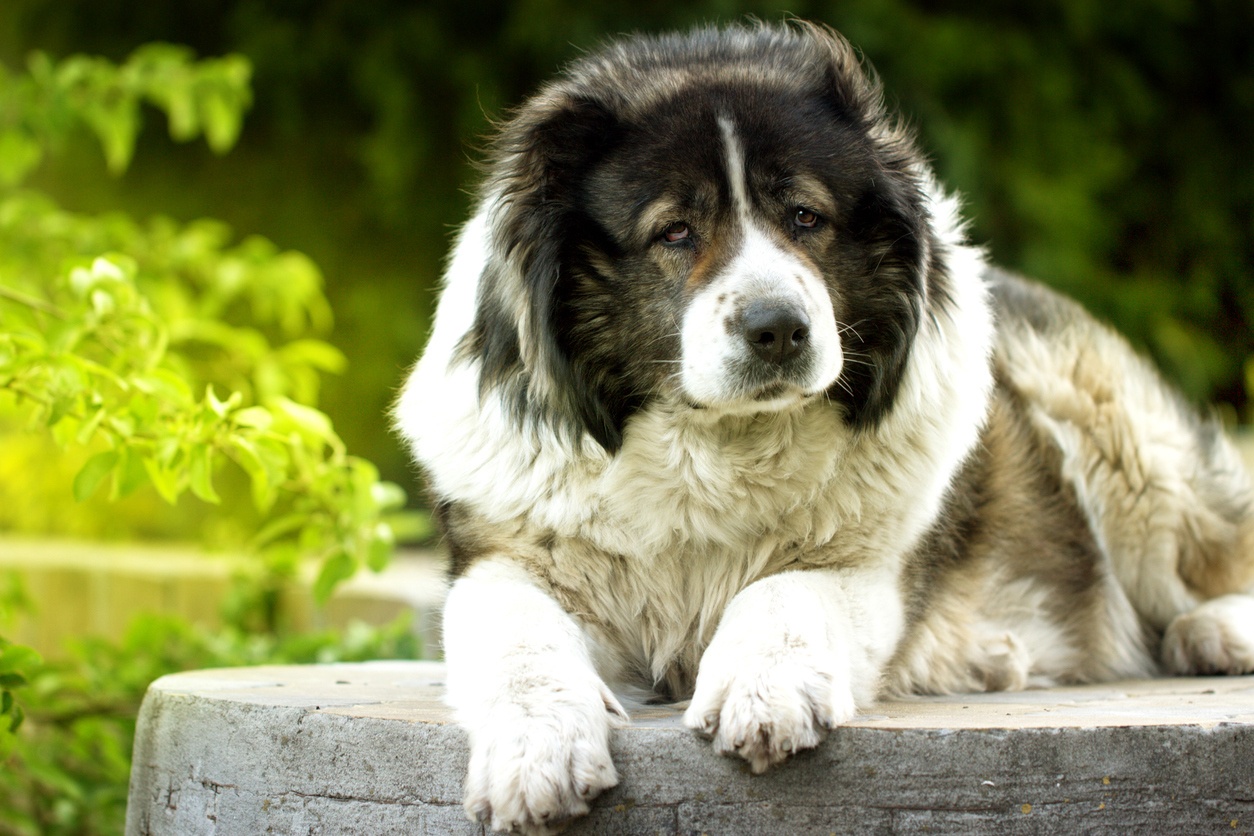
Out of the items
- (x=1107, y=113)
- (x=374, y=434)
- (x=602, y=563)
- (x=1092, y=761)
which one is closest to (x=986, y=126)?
(x=1107, y=113)

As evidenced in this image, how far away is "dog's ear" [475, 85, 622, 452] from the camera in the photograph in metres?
2.36

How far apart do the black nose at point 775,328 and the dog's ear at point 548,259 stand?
1.32 feet

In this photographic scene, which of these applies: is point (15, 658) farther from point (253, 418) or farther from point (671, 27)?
point (671, 27)

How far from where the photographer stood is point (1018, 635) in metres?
2.86

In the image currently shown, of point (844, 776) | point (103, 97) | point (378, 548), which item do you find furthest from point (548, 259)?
point (103, 97)

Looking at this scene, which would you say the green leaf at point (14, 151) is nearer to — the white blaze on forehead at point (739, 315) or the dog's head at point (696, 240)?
the dog's head at point (696, 240)

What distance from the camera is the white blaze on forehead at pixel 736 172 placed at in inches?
88.7

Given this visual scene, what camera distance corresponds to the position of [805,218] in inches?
91.1

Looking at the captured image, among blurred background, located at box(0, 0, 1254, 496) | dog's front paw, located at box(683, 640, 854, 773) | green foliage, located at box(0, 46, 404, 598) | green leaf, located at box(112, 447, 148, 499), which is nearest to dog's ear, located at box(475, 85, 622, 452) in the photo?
green foliage, located at box(0, 46, 404, 598)

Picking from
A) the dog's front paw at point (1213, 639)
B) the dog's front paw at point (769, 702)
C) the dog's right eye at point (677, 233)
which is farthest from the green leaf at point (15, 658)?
the dog's front paw at point (1213, 639)

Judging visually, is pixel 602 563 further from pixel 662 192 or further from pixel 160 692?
pixel 160 692

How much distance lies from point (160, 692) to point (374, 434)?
12.3ft

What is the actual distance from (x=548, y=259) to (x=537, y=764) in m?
0.99

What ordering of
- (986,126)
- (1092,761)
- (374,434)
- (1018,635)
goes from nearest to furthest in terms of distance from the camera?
(1092,761) → (1018,635) → (986,126) → (374,434)
